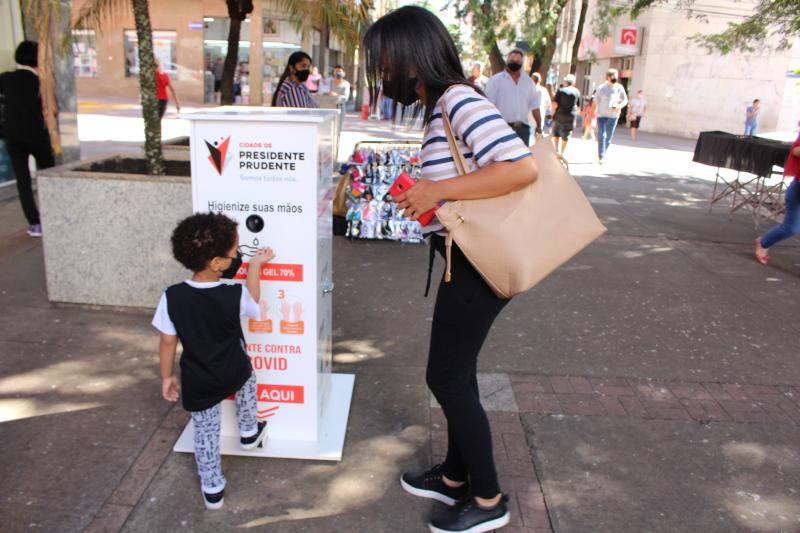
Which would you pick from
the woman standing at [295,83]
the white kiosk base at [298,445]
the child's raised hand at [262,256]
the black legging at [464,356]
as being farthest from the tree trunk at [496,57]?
the black legging at [464,356]

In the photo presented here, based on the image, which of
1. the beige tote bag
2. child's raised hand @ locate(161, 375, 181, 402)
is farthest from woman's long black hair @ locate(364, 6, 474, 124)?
child's raised hand @ locate(161, 375, 181, 402)

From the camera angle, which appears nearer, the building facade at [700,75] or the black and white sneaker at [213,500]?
the black and white sneaker at [213,500]

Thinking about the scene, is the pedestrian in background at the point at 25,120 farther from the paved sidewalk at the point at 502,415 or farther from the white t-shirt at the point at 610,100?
the white t-shirt at the point at 610,100

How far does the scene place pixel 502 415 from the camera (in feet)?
11.7

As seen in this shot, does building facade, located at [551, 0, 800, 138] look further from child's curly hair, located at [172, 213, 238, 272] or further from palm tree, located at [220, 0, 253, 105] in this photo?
child's curly hair, located at [172, 213, 238, 272]

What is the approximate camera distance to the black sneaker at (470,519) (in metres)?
2.61

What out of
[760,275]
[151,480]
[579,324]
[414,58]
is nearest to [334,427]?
[151,480]

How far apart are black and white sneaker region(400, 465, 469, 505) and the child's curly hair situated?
50.3 inches

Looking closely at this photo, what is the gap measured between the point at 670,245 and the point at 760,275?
1130 mm

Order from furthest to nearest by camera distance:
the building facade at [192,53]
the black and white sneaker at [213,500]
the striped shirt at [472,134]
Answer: the building facade at [192,53]
the black and white sneaker at [213,500]
the striped shirt at [472,134]

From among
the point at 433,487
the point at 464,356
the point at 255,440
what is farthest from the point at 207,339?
the point at 433,487

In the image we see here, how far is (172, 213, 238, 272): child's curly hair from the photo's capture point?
8.22ft

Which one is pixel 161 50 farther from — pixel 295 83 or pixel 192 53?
pixel 295 83

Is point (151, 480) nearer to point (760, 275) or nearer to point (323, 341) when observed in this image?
point (323, 341)
